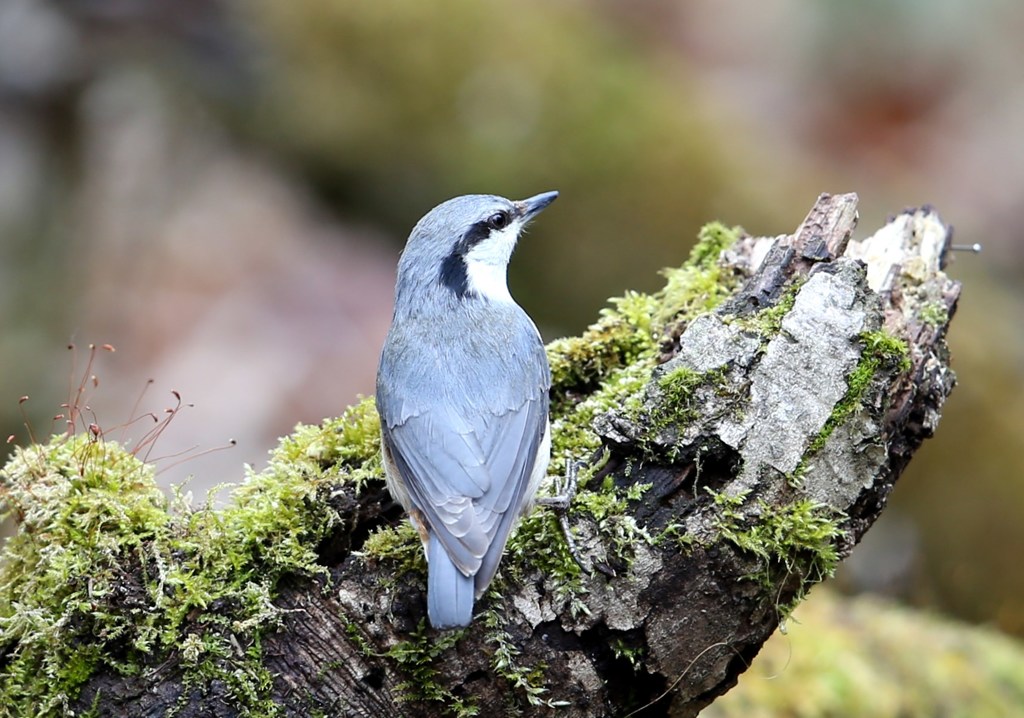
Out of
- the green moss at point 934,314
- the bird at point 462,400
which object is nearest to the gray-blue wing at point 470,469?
the bird at point 462,400

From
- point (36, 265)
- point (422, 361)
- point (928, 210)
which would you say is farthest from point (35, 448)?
point (36, 265)

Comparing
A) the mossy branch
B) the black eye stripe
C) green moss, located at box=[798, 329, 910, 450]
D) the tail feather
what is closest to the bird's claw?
the mossy branch

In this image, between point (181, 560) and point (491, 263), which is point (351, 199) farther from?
point (181, 560)

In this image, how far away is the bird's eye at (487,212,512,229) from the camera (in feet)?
13.3

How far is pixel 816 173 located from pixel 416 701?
7.76 meters

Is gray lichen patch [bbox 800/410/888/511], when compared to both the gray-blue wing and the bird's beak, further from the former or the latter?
the bird's beak

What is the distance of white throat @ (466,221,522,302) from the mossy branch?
874mm

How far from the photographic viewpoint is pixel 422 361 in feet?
11.4

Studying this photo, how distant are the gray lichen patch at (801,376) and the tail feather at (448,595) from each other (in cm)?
88

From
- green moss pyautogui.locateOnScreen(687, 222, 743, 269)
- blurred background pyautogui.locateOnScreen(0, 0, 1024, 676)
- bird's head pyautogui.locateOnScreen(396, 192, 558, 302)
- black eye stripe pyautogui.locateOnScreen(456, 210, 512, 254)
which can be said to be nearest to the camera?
bird's head pyautogui.locateOnScreen(396, 192, 558, 302)

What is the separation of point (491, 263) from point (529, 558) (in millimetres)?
1364

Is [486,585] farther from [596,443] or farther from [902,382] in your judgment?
[902,382]

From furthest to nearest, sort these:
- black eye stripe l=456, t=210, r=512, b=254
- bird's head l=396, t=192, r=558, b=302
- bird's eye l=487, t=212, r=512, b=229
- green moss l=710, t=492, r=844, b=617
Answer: bird's eye l=487, t=212, r=512, b=229 → black eye stripe l=456, t=210, r=512, b=254 → bird's head l=396, t=192, r=558, b=302 → green moss l=710, t=492, r=844, b=617

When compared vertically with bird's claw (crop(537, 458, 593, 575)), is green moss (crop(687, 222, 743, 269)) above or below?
above
